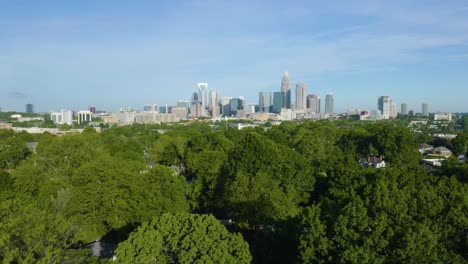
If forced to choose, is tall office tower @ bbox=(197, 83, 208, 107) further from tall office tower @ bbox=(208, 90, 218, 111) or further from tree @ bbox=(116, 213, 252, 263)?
tree @ bbox=(116, 213, 252, 263)

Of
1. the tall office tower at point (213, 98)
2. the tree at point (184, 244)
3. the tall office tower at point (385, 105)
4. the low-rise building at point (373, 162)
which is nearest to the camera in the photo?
the tree at point (184, 244)

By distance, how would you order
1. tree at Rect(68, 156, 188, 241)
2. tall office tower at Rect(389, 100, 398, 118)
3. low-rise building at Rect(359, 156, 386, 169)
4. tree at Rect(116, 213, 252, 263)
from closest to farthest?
tree at Rect(116, 213, 252, 263) → tree at Rect(68, 156, 188, 241) → low-rise building at Rect(359, 156, 386, 169) → tall office tower at Rect(389, 100, 398, 118)

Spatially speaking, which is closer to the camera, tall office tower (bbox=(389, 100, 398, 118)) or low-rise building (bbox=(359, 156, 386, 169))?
low-rise building (bbox=(359, 156, 386, 169))

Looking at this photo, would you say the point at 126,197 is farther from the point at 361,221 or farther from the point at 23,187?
the point at 361,221

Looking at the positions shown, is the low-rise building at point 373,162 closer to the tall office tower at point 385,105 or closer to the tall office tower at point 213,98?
the tall office tower at point 385,105

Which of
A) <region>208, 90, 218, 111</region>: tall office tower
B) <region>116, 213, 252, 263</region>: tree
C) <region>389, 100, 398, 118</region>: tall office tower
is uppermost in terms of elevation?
<region>208, 90, 218, 111</region>: tall office tower

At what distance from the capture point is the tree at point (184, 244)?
9.13 metres

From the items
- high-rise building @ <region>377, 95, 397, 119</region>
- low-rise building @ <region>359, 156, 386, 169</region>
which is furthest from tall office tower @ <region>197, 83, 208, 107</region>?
low-rise building @ <region>359, 156, 386, 169</region>

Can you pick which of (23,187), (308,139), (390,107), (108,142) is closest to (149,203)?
(23,187)

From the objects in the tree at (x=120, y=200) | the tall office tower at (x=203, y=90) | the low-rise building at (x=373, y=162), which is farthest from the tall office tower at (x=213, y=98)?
the tree at (x=120, y=200)

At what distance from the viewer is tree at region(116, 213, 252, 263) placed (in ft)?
30.0

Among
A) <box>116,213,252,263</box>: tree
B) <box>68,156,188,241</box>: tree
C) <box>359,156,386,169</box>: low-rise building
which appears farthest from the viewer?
<box>359,156,386,169</box>: low-rise building

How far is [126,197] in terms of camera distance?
15047mm

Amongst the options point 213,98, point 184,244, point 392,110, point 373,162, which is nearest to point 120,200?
point 184,244
